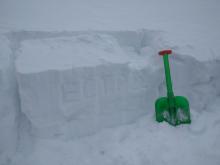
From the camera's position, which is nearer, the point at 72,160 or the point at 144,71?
the point at 72,160

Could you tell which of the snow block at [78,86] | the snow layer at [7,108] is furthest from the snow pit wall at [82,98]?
the snow layer at [7,108]

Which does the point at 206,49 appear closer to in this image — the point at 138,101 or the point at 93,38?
the point at 138,101

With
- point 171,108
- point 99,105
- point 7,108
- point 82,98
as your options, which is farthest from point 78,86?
point 171,108

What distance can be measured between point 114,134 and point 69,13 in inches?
68.5

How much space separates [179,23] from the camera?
2553 millimetres

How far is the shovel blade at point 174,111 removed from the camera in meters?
1.62

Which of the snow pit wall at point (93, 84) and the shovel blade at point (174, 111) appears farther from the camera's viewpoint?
the shovel blade at point (174, 111)

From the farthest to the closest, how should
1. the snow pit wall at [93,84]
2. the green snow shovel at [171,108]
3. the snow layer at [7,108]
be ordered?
the green snow shovel at [171,108] < the snow pit wall at [93,84] < the snow layer at [7,108]

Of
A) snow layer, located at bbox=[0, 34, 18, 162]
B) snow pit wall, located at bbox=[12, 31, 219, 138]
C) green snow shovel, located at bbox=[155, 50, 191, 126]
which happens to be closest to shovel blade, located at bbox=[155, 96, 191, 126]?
green snow shovel, located at bbox=[155, 50, 191, 126]

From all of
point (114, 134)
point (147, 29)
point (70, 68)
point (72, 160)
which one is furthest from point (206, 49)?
point (72, 160)

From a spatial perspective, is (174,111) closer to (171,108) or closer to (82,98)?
(171,108)

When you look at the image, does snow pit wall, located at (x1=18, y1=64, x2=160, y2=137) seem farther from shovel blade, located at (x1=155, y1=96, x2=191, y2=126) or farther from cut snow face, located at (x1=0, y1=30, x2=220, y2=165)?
shovel blade, located at (x1=155, y1=96, x2=191, y2=126)

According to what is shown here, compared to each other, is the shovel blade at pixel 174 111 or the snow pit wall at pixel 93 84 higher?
the snow pit wall at pixel 93 84

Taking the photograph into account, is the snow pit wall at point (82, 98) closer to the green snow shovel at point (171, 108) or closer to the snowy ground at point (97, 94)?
the snowy ground at point (97, 94)
